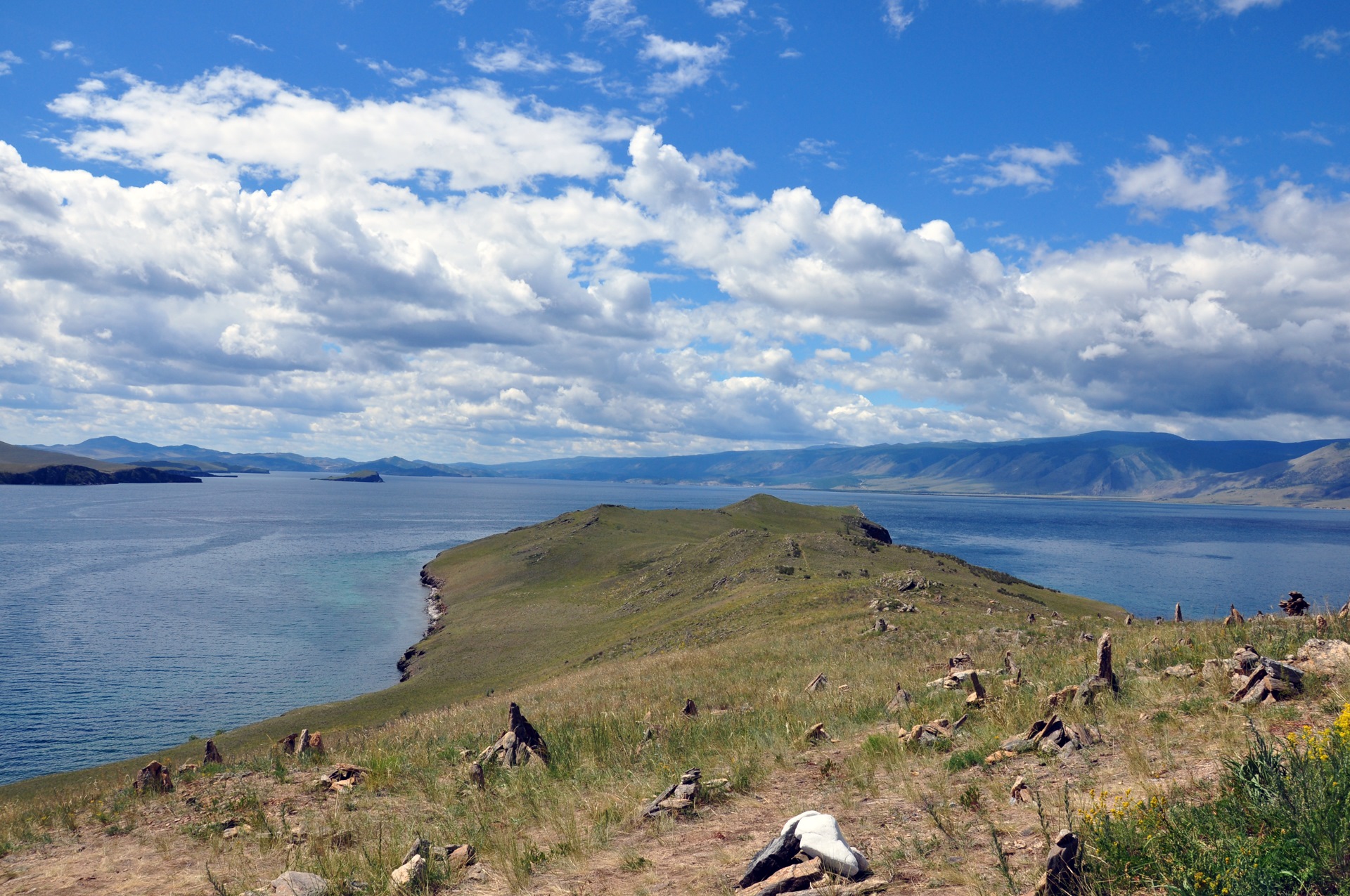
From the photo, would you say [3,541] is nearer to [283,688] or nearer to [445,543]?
[445,543]

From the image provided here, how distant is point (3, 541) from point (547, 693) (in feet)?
519

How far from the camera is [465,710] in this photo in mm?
28125

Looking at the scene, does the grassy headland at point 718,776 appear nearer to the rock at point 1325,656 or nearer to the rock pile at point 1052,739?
the rock pile at point 1052,739

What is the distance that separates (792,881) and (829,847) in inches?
22.9

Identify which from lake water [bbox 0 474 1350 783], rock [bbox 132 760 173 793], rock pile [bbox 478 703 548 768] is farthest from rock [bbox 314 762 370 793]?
lake water [bbox 0 474 1350 783]

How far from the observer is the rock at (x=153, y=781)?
14.9 metres

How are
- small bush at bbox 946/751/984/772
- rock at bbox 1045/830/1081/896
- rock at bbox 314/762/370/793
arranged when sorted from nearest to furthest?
1. rock at bbox 1045/830/1081/896
2. small bush at bbox 946/751/984/772
3. rock at bbox 314/762/370/793

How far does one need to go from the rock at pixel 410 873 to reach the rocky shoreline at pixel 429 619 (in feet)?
179

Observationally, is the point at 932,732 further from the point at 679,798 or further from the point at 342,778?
the point at 342,778

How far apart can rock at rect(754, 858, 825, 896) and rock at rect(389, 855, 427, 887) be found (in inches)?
165

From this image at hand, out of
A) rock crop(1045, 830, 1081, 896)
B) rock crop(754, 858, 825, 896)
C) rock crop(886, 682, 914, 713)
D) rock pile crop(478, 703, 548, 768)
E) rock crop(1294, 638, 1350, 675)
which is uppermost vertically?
rock crop(1294, 638, 1350, 675)

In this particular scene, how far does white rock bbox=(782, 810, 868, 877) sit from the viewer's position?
7188mm

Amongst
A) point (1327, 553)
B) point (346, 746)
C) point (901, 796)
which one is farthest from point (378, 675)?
point (1327, 553)

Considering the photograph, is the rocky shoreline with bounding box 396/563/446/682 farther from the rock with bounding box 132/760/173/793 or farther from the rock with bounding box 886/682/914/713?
the rock with bounding box 886/682/914/713
